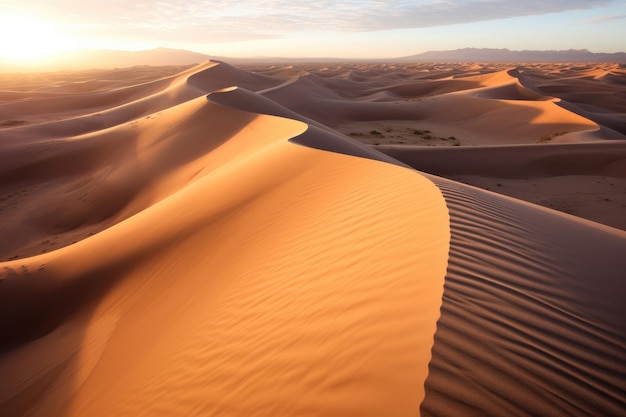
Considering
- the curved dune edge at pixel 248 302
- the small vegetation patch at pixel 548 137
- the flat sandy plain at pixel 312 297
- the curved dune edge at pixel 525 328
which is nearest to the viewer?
the curved dune edge at pixel 525 328

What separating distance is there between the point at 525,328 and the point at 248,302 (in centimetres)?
226

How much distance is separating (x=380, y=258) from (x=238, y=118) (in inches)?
388

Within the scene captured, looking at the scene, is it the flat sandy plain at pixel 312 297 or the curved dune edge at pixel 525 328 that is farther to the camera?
the flat sandy plain at pixel 312 297

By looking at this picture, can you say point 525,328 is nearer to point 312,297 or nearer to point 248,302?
point 312,297

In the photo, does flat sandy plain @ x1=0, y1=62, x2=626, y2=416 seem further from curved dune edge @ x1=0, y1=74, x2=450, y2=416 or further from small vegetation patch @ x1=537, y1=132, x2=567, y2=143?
small vegetation patch @ x1=537, y1=132, x2=567, y2=143

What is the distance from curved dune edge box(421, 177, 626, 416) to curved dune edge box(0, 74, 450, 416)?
132 mm

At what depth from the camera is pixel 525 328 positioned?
2.08m

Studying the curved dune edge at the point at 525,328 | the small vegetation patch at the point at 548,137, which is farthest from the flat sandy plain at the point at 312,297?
the small vegetation patch at the point at 548,137

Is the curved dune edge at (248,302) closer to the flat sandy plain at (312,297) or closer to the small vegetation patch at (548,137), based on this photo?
the flat sandy plain at (312,297)

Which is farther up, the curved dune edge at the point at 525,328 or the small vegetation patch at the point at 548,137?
the curved dune edge at the point at 525,328

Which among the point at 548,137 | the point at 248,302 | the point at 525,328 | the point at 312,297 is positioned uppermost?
the point at 525,328

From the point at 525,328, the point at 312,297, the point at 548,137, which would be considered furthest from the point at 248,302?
the point at 548,137

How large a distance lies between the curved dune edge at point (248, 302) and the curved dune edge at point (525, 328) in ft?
0.43

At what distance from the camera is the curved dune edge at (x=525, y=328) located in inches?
66.0
